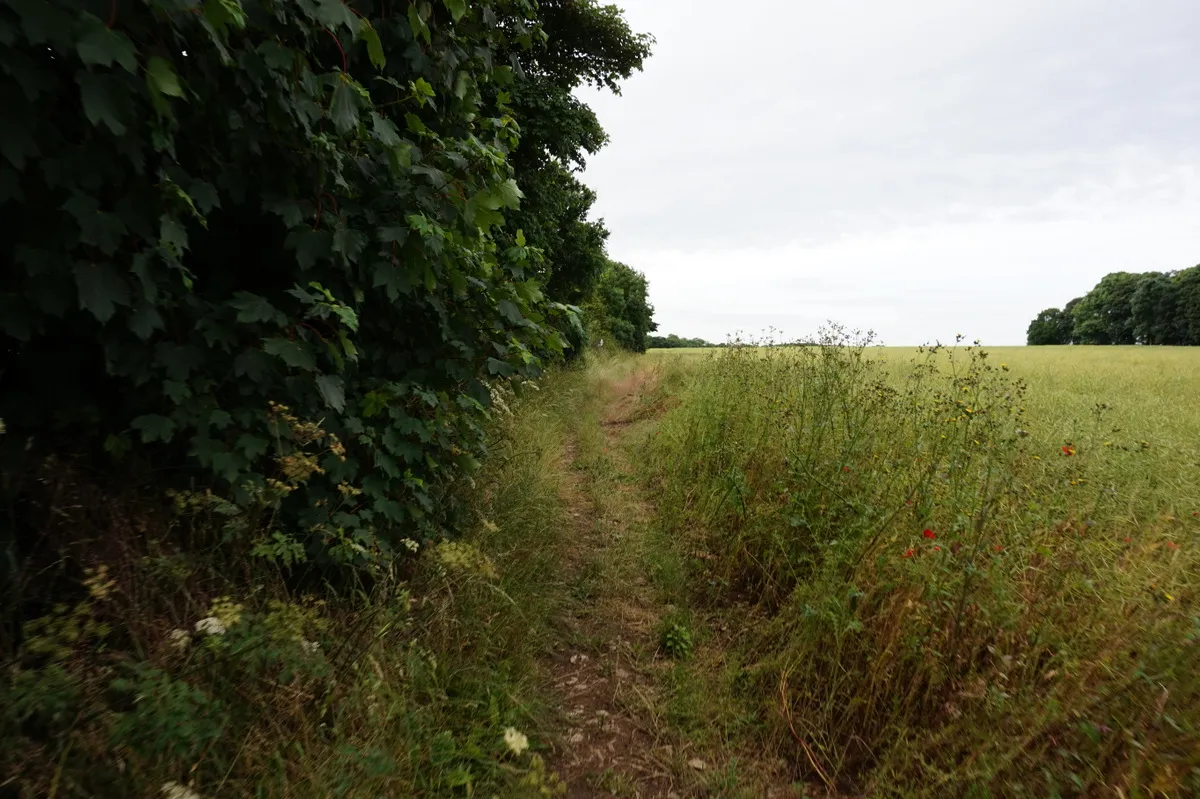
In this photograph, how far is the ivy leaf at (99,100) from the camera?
130 cm

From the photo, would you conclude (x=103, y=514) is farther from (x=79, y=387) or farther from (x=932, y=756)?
(x=932, y=756)

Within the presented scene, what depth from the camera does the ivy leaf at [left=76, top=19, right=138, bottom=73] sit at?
49.1 inches

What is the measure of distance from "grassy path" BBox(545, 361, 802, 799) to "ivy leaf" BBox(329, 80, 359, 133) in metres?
2.78

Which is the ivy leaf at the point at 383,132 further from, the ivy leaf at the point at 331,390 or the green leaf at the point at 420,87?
the ivy leaf at the point at 331,390

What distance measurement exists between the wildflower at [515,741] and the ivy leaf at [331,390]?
150cm

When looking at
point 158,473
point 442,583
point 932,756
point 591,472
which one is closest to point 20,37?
point 158,473

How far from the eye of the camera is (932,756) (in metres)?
2.19

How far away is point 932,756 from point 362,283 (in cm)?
320

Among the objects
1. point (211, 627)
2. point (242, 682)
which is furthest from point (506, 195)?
point (242, 682)

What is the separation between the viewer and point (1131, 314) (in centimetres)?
5378

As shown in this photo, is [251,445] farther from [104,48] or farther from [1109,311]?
[1109,311]

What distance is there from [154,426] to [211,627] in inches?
27.6

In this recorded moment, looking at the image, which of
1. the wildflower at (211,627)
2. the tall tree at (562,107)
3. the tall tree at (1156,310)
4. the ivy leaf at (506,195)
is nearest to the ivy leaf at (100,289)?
the wildflower at (211,627)

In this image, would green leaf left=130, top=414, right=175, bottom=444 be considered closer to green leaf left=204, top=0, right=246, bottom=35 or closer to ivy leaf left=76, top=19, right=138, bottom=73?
ivy leaf left=76, top=19, right=138, bottom=73
